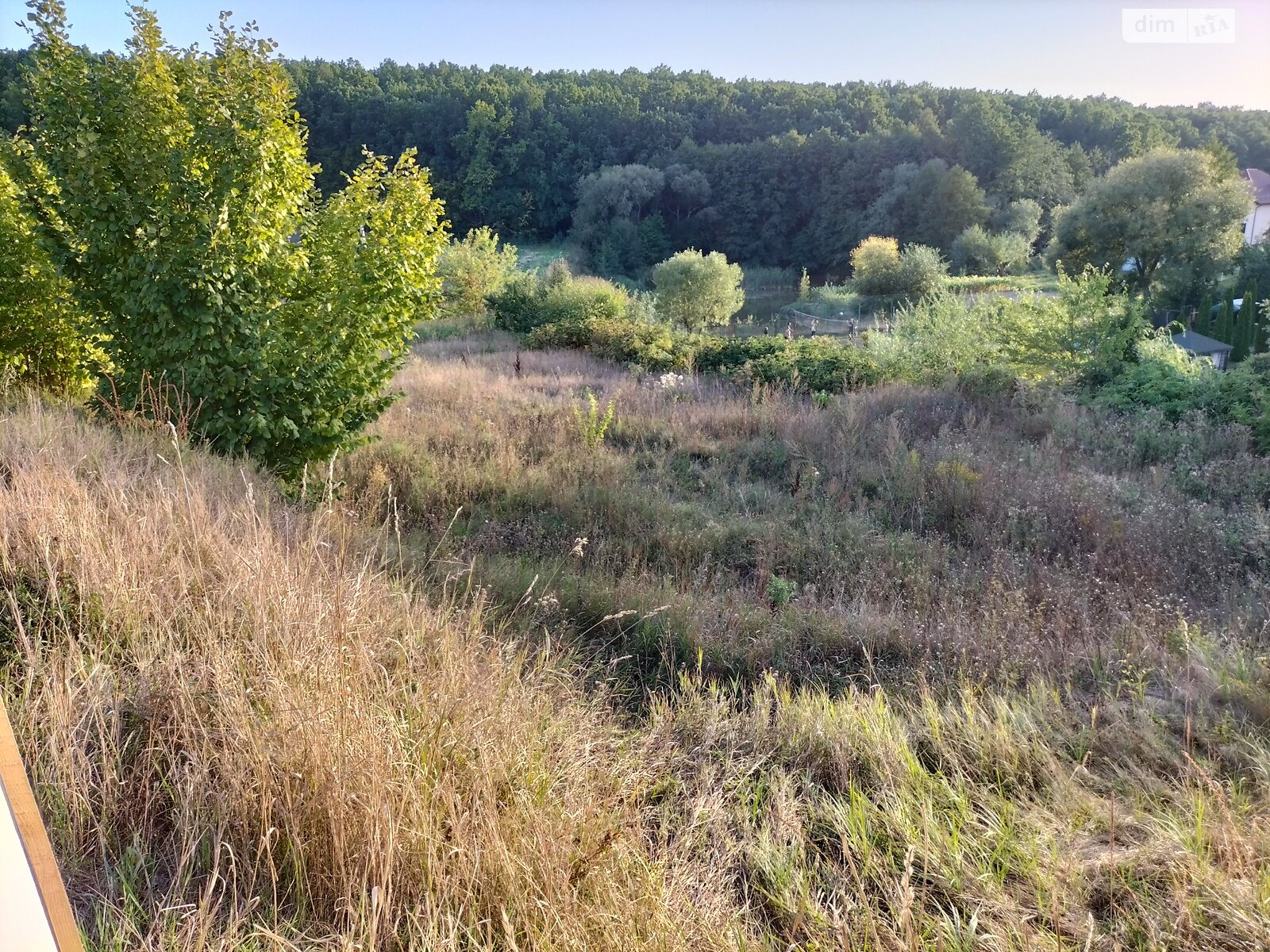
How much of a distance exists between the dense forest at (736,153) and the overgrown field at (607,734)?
54.6 meters

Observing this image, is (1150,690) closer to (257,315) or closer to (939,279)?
(257,315)

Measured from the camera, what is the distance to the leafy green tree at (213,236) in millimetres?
5527

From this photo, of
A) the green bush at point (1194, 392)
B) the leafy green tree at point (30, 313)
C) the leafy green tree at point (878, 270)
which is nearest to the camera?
the leafy green tree at point (30, 313)

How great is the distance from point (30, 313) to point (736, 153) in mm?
65342

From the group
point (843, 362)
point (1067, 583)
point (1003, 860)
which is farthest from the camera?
point (843, 362)

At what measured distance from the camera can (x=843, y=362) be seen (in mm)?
14414

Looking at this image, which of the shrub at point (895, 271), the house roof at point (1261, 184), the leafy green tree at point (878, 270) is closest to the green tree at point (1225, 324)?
the shrub at point (895, 271)

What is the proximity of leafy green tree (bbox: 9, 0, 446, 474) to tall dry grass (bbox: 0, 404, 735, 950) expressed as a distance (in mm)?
2945

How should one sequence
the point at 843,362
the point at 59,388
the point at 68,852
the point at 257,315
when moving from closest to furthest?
the point at 68,852 < the point at 257,315 < the point at 59,388 < the point at 843,362

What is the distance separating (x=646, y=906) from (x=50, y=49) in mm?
6968

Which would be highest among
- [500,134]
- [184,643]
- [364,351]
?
[500,134]

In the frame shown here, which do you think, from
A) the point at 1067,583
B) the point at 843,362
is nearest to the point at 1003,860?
the point at 1067,583

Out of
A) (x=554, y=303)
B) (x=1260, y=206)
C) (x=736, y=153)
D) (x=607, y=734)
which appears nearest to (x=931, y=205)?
(x=736, y=153)

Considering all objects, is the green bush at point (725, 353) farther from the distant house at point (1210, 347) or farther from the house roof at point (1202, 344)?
the distant house at point (1210, 347)
